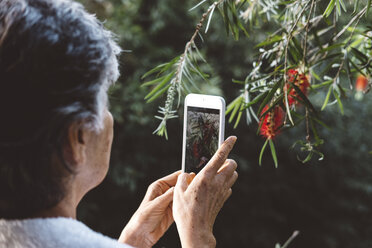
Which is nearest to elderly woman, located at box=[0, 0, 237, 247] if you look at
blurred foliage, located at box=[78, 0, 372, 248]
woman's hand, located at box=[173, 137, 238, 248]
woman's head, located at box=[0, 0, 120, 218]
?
woman's head, located at box=[0, 0, 120, 218]

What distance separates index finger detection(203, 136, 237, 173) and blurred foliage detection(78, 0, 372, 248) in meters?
1.66

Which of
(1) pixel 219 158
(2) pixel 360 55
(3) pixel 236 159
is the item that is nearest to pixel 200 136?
(1) pixel 219 158

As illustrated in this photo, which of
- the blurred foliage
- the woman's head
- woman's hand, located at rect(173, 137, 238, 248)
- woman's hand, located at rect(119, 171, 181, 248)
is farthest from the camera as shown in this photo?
the blurred foliage

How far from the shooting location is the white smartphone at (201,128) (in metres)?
0.93

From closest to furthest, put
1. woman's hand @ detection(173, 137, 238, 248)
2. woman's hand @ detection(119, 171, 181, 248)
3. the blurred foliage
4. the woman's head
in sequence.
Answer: the woman's head → woman's hand @ detection(173, 137, 238, 248) → woman's hand @ detection(119, 171, 181, 248) → the blurred foliage

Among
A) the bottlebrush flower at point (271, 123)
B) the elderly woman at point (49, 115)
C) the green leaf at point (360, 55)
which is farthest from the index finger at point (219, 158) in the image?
the green leaf at point (360, 55)

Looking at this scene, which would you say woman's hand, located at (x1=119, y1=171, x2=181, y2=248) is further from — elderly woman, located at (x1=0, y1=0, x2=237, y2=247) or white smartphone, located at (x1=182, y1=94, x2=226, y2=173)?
elderly woman, located at (x1=0, y1=0, x2=237, y2=247)

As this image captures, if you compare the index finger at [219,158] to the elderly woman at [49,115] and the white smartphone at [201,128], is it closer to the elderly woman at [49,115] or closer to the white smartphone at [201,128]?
the white smartphone at [201,128]

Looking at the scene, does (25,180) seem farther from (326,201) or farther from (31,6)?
(326,201)

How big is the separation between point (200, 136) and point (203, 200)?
0.18 metres

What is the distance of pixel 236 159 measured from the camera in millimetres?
2992

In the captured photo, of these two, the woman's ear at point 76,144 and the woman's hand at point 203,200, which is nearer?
the woman's ear at point 76,144

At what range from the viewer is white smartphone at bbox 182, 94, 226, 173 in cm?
93

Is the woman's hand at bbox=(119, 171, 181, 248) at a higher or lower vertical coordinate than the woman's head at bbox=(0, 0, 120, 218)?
lower
